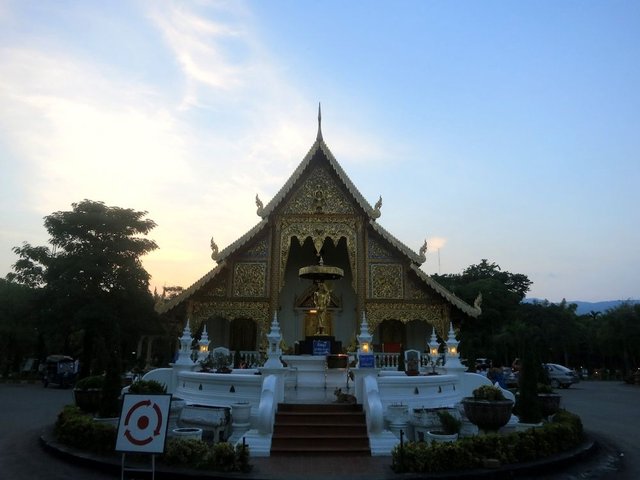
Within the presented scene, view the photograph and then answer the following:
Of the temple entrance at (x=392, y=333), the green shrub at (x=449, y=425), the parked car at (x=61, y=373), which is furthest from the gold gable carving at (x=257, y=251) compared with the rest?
the parked car at (x=61, y=373)

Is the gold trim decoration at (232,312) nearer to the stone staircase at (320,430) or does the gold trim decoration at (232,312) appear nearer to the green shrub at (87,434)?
the stone staircase at (320,430)

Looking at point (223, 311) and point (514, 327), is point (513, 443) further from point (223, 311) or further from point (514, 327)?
point (514, 327)

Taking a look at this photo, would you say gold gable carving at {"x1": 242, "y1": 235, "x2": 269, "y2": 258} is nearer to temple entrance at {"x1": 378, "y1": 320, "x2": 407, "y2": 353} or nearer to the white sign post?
temple entrance at {"x1": 378, "y1": 320, "x2": 407, "y2": 353}

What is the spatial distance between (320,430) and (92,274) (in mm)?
21312

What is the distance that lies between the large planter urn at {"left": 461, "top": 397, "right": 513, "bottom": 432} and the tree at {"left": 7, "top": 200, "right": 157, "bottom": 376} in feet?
68.6

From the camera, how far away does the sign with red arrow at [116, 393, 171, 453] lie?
5.33 metres

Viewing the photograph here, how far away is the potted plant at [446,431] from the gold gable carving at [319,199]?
1125cm

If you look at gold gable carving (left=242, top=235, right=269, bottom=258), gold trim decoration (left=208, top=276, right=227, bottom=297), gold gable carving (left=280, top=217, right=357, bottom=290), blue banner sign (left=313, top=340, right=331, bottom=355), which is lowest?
blue banner sign (left=313, top=340, right=331, bottom=355)

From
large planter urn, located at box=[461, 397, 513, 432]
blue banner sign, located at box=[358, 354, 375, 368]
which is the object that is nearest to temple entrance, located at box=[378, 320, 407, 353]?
blue banner sign, located at box=[358, 354, 375, 368]

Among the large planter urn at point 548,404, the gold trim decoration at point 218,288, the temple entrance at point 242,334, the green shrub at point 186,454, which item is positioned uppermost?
the gold trim decoration at point 218,288

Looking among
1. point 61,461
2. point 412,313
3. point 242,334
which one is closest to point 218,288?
point 242,334

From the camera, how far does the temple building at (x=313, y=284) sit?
1803 centimetres

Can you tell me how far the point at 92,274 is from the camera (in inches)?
1035

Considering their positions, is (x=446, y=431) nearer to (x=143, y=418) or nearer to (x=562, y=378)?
(x=143, y=418)
